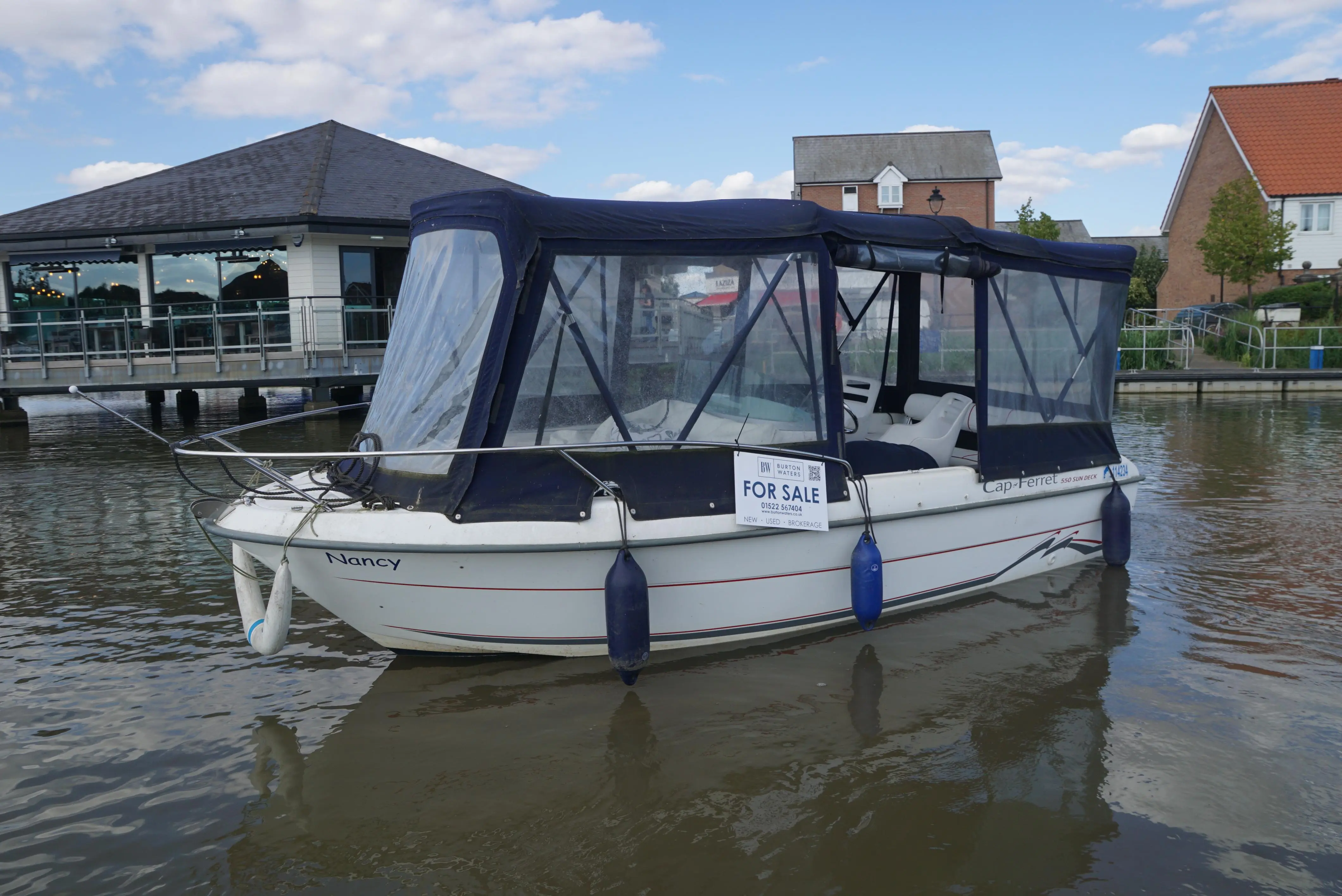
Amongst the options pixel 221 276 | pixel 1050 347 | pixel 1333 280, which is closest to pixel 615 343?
pixel 1050 347

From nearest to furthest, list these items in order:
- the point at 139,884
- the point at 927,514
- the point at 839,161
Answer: the point at 139,884 < the point at 927,514 < the point at 839,161

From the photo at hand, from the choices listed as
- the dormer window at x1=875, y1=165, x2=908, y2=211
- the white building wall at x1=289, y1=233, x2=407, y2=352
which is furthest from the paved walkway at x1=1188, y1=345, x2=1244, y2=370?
the dormer window at x1=875, y1=165, x2=908, y2=211

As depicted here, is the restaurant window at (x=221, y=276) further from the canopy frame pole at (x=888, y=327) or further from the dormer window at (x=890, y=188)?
the dormer window at (x=890, y=188)

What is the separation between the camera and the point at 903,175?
52.2 m

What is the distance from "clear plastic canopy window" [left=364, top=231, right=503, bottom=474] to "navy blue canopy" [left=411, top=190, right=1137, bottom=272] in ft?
0.51

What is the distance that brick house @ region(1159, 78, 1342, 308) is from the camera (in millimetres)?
34062

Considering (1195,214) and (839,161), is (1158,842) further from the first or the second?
(839,161)

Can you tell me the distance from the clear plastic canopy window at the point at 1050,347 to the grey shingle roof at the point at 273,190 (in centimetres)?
1506

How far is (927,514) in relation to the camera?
20.7 ft

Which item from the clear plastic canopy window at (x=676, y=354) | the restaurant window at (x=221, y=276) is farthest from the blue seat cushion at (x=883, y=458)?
the restaurant window at (x=221, y=276)

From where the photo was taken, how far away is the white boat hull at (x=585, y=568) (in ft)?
17.1

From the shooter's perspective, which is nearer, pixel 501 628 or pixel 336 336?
pixel 501 628

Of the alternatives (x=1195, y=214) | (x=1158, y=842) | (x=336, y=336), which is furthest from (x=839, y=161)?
(x=1158, y=842)

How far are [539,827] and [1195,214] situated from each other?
42605 mm
